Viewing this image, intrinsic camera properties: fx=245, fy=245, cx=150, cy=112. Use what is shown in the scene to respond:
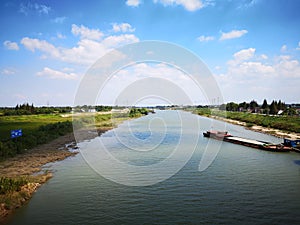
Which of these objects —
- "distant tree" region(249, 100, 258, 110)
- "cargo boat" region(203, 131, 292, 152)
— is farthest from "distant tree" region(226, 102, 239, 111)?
"cargo boat" region(203, 131, 292, 152)

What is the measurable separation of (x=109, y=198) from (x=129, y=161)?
17.1ft

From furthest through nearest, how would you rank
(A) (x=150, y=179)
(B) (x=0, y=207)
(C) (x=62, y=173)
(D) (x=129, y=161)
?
(D) (x=129, y=161) < (C) (x=62, y=173) < (A) (x=150, y=179) < (B) (x=0, y=207)

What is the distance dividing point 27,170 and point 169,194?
6.78 m

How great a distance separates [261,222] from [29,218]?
632cm

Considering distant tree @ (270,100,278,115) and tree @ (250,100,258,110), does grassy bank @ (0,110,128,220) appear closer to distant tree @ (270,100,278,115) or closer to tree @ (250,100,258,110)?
distant tree @ (270,100,278,115)

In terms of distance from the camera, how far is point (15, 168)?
11297 mm

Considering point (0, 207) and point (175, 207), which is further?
point (175, 207)

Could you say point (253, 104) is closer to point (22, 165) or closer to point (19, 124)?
point (19, 124)

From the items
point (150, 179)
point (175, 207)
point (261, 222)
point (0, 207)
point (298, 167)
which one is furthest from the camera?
point (298, 167)

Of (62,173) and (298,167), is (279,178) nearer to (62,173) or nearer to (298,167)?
(298,167)

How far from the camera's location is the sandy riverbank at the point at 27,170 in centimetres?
733

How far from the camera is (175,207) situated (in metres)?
7.38

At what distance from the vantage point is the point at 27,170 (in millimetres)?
11102

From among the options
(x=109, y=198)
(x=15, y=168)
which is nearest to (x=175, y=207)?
(x=109, y=198)
